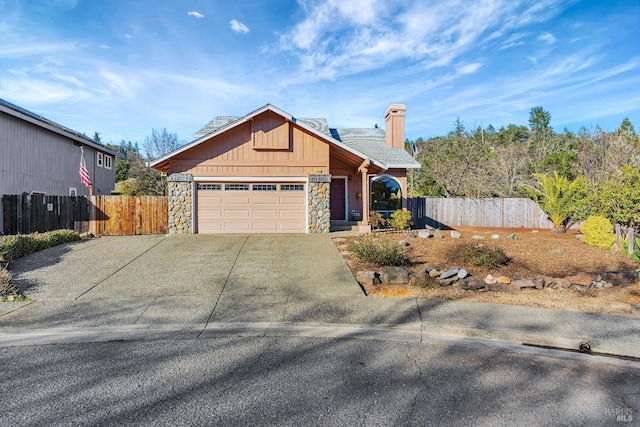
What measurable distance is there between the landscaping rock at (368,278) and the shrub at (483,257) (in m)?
2.59

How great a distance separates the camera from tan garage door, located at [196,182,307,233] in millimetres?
13992

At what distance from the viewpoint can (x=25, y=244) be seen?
955 cm

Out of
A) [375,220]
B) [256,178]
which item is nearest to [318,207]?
[375,220]

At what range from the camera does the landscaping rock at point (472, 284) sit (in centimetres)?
680

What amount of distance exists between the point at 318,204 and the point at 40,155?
42.0 ft

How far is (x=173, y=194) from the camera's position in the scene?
541 inches

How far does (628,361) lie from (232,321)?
5.05 m

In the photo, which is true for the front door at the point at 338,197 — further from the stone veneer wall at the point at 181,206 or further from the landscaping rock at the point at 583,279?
the landscaping rock at the point at 583,279

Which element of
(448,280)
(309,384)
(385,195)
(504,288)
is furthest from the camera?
(385,195)

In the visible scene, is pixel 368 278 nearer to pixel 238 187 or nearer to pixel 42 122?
pixel 238 187

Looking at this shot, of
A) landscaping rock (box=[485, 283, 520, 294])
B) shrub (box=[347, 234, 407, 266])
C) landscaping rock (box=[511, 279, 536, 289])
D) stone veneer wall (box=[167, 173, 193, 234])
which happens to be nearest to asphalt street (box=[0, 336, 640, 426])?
landscaping rock (box=[485, 283, 520, 294])

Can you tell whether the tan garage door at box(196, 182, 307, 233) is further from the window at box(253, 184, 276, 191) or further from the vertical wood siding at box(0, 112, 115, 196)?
the vertical wood siding at box(0, 112, 115, 196)

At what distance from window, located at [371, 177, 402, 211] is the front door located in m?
1.81

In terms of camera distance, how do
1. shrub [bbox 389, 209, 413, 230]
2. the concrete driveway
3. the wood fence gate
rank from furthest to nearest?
shrub [bbox 389, 209, 413, 230]
the wood fence gate
the concrete driveway
